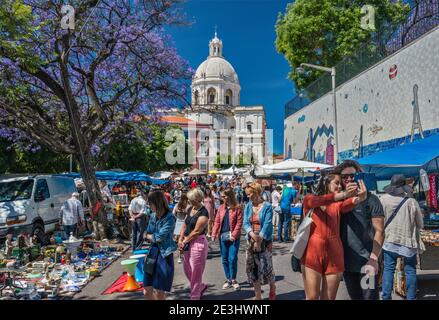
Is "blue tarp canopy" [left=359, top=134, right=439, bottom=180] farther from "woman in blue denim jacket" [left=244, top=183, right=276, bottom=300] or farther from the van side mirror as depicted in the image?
the van side mirror

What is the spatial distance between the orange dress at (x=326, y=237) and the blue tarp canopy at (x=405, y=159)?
3.71 metres

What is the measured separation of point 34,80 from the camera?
12.9 meters

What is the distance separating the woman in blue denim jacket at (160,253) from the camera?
4.73 metres

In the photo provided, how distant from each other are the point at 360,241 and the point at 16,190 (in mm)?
9825

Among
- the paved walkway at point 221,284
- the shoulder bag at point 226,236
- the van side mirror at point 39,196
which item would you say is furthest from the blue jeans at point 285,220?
the van side mirror at point 39,196

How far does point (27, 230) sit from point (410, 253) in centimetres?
896

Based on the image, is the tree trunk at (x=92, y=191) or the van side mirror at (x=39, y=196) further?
the tree trunk at (x=92, y=191)

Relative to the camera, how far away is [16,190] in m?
11.0

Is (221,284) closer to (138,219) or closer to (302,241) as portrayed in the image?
(302,241)

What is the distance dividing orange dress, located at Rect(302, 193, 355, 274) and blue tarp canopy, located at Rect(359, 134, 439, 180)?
146 inches

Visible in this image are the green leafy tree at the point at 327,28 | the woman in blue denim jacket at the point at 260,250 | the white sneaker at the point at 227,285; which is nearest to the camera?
the woman in blue denim jacket at the point at 260,250

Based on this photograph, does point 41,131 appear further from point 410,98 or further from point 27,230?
point 410,98

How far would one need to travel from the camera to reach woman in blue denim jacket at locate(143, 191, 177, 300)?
15.5ft

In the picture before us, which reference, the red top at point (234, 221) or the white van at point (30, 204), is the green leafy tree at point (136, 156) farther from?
the red top at point (234, 221)
